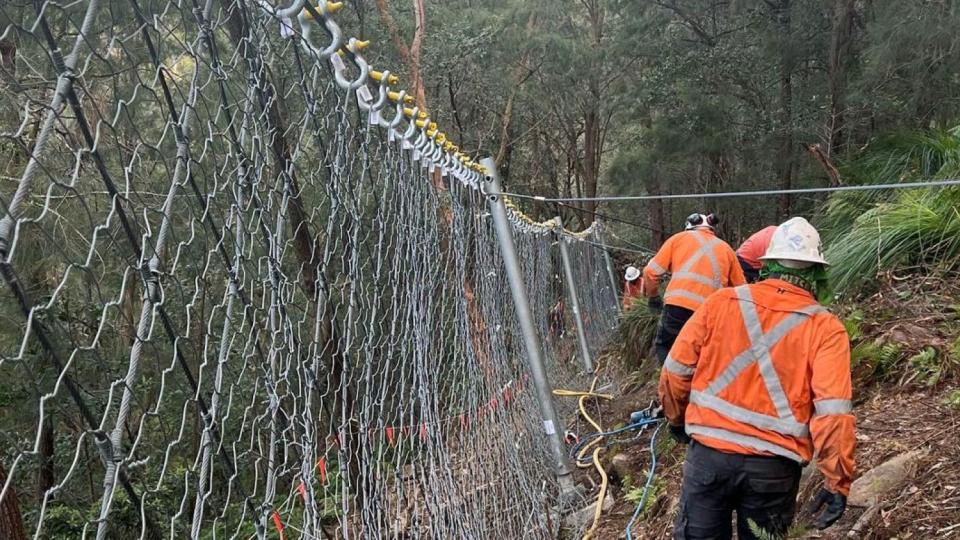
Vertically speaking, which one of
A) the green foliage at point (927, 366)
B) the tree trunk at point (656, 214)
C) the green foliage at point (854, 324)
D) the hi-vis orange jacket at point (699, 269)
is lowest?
the green foliage at point (927, 366)

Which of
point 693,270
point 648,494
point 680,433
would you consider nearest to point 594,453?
point 648,494

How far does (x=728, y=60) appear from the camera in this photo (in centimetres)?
1041

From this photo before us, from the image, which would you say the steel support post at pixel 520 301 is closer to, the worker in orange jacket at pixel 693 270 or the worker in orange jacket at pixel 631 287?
the worker in orange jacket at pixel 693 270

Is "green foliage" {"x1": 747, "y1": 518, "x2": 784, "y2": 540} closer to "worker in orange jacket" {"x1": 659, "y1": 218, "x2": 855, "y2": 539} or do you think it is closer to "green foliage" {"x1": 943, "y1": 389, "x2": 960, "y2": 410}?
"worker in orange jacket" {"x1": 659, "y1": 218, "x2": 855, "y2": 539}

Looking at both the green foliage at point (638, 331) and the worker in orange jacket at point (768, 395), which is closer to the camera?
the worker in orange jacket at point (768, 395)

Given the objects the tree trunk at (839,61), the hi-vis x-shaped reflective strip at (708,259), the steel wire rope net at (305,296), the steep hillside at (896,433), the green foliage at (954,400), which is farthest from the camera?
the tree trunk at (839,61)

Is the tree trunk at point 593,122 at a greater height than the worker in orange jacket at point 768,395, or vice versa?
the tree trunk at point 593,122

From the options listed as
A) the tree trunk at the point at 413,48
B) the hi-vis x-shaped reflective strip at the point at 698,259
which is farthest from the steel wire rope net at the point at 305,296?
the tree trunk at the point at 413,48

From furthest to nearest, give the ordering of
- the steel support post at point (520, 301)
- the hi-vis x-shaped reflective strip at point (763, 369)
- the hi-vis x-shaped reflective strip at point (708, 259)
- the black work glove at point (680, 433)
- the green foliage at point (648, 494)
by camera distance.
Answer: the hi-vis x-shaped reflective strip at point (708, 259) < the green foliage at point (648, 494) < the steel support post at point (520, 301) < the black work glove at point (680, 433) < the hi-vis x-shaped reflective strip at point (763, 369)

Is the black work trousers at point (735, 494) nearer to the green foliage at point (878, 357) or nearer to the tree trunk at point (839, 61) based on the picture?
the green foliage at point (878, 357)

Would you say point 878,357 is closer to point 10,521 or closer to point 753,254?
point 753,254

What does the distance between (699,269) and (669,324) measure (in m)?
0.36

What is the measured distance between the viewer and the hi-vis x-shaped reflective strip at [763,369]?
238 centimetres

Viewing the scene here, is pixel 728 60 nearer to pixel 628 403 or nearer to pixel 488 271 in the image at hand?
pixel 628 403
